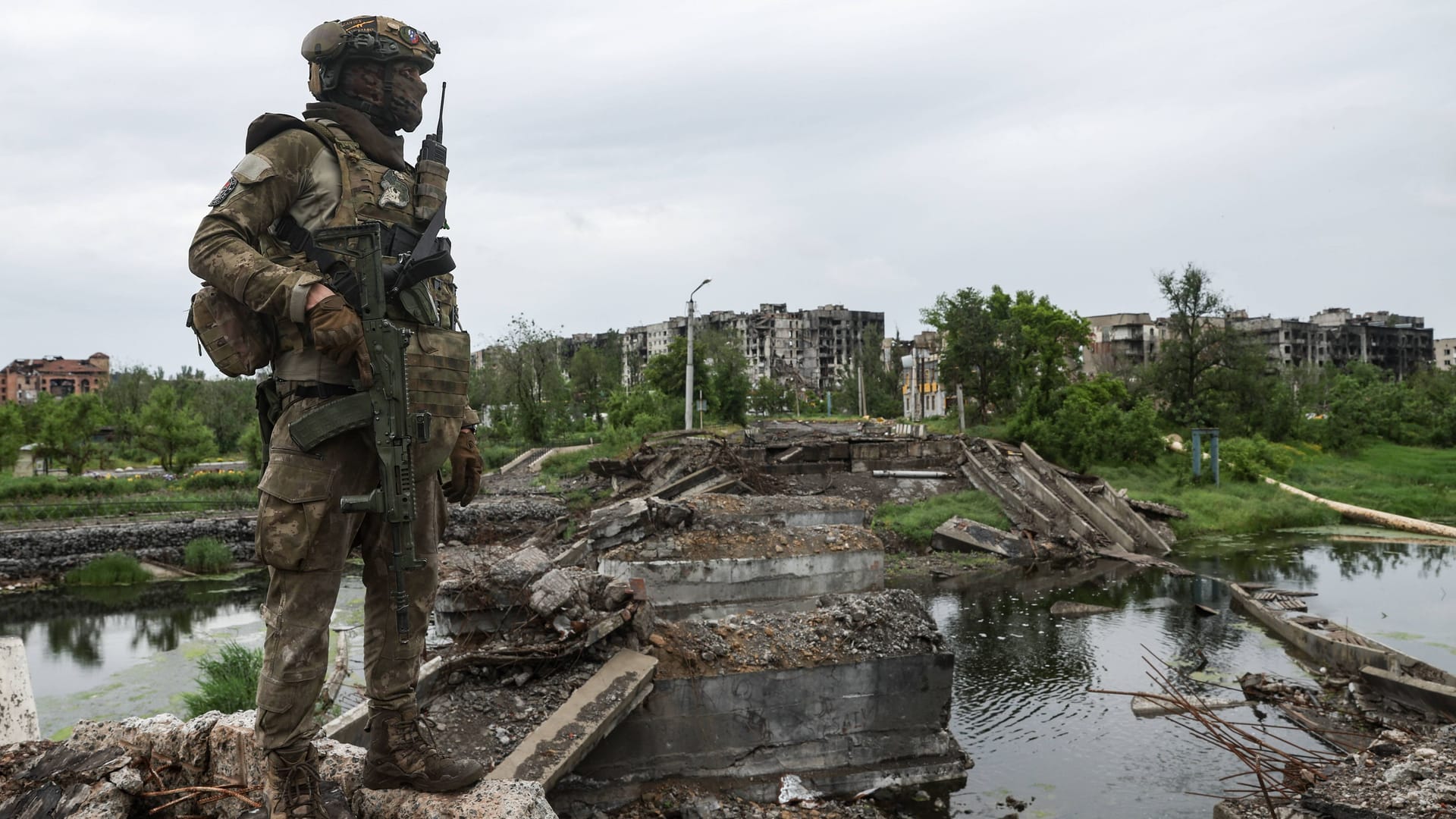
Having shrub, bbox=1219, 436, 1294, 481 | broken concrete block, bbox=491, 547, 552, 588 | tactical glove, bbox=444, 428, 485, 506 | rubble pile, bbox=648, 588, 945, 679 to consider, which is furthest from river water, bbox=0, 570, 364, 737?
shrub, bbox=1219, 436, 1294, 481

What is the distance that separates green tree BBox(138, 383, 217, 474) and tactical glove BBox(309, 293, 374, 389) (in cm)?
3931

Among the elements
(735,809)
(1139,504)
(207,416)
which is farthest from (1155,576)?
(207,416)

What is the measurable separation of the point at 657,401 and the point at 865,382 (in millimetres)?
28470

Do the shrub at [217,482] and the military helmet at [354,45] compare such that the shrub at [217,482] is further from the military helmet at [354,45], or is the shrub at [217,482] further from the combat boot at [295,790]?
the combat boot at [295,790]

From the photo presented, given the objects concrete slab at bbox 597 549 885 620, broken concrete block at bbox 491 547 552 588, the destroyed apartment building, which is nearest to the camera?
the destroyed apartment building

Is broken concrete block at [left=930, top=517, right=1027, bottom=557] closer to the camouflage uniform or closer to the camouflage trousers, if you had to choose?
the camouflage uniform

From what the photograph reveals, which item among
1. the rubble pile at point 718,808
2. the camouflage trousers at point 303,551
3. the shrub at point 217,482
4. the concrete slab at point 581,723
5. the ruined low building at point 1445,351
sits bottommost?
the rubble pile at point 718,808

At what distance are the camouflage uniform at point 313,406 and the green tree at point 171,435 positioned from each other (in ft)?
128

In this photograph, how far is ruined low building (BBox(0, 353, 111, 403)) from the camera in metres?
96.1

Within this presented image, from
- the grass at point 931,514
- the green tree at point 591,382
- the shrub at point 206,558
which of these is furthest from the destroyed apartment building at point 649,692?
the green tree at point 591,382

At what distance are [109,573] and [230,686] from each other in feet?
44.5

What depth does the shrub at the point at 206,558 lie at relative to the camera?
1992 cm

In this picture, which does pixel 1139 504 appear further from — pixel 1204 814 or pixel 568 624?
pixel 568 624

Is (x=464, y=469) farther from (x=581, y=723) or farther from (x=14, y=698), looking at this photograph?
(x=14, y=698)
